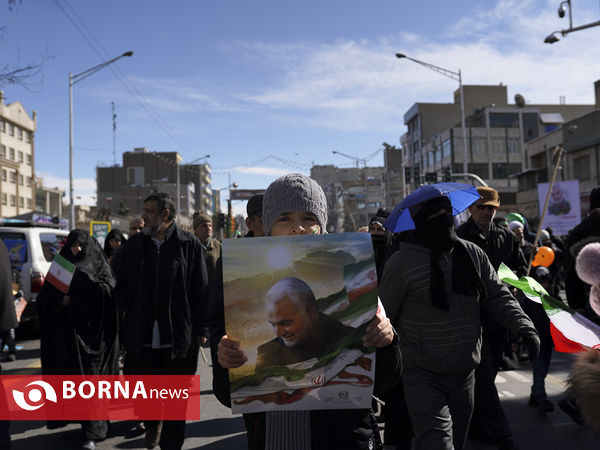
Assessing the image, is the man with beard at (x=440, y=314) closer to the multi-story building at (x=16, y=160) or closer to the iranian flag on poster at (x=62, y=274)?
the iranian flag on poster at (x=62, y=274)

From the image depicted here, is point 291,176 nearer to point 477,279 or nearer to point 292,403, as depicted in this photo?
point 292,403

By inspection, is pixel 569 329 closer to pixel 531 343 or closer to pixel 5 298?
pixel 531 343

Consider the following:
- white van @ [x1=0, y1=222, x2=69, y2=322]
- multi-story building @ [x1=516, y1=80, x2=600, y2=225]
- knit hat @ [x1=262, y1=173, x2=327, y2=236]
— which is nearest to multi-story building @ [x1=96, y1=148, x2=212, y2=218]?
multi-story building @ [x1=516, y1=80, x2=600, y2=225]

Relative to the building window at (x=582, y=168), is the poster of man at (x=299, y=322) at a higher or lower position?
lower

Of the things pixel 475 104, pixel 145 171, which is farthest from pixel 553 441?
pixel 145 171

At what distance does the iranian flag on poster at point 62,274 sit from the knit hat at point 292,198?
13.0 ft

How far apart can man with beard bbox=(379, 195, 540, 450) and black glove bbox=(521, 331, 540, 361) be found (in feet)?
0.37

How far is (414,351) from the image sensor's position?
11.4 feet

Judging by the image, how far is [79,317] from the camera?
5410mm

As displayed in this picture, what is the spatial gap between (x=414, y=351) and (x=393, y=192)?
9444 cm

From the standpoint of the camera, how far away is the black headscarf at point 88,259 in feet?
18.1

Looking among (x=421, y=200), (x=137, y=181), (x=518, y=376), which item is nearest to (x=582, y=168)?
(x=518, y=376)

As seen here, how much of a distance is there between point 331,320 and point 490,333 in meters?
3.70

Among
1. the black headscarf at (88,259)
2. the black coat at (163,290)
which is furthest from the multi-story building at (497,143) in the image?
the black coat at (163,290)
